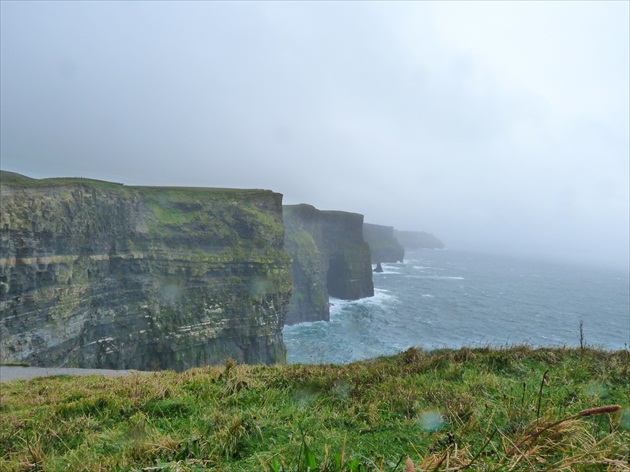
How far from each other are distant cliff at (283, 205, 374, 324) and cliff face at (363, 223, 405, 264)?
58.9 metres

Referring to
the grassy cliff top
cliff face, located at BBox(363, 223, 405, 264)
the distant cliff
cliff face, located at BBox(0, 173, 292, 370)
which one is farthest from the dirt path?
cliff face, located at BBox(363, 223, 405, 264)

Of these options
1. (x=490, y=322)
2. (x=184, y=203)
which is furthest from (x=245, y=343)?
(x=490, y=322)

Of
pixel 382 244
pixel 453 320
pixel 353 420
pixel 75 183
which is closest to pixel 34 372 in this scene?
pixel 353 420

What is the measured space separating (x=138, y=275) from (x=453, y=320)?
5147 cm

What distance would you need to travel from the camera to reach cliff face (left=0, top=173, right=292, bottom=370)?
22.9m

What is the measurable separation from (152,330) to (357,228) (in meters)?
55.3

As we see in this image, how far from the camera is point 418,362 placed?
7172 mm

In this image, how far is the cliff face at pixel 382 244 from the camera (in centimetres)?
13562

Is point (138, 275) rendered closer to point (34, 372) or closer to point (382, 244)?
point (34, 372)

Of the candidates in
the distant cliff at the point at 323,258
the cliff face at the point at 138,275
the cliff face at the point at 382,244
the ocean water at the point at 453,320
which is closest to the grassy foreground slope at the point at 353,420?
the cliff face at the point at 138,275

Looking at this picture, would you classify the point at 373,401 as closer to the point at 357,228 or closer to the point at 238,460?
the point at 238,460

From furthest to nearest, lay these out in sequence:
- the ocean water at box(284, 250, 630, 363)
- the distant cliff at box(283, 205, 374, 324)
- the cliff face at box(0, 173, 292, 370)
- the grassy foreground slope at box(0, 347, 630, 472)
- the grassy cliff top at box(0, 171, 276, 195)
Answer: the distant cliff at box(283, 205, 374, 324)
the ocean water at box(284, 250, 630, 363)
the grassy cliff top at box(0, 171, 276, 195)
the cliff face at box(0, 173, 292, 370)
the grassy foreground slope at box(0, 347, 630, 472)

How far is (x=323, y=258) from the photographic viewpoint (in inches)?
2889

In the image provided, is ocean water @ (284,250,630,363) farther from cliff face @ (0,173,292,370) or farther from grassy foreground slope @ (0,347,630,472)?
grassy foreground slope @ (0,347,630,472)
